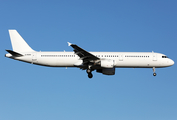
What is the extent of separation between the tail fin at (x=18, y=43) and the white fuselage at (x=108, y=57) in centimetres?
200

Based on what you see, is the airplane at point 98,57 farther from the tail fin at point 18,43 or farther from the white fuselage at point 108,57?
the tail fin at point 18,43

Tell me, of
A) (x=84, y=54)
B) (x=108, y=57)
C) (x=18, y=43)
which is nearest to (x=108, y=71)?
(x=108, y=57)

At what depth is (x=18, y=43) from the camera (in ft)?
142

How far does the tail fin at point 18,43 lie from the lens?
4284cm

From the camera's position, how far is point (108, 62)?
38438mm

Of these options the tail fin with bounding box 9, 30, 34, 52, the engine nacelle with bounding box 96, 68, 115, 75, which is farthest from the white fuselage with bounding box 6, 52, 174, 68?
the tail fin with bounding box 9, 30, 34, 52

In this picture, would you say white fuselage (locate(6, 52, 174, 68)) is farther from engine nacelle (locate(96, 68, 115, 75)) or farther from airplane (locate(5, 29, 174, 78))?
engine nacelle (locate(96, 68, 115, 75))

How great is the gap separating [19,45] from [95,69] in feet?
42.1

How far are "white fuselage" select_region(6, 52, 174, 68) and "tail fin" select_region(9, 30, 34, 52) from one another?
2001 mm

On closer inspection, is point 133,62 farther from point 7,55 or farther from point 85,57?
point 7,55

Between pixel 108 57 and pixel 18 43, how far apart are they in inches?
579

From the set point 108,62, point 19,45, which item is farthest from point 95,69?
point 19,45

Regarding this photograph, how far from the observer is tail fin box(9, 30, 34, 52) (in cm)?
4284

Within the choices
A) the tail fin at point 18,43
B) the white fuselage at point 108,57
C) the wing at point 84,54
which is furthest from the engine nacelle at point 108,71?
the tail fin at point 18,43
